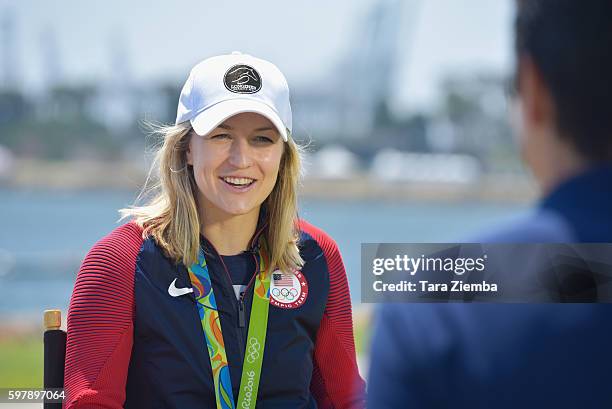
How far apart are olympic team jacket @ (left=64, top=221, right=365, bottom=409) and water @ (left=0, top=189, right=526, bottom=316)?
18545 mm

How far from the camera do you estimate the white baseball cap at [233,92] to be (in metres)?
2.14

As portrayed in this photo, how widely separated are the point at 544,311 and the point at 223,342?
1.24 metres

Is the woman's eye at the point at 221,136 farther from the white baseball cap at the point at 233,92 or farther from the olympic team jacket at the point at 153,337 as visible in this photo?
the olympic team jacket at the point at 153,337

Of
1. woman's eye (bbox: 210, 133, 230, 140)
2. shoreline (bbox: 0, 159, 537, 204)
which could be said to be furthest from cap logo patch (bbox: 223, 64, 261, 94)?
shoreline (bbox: 0, 159, 537, 204)

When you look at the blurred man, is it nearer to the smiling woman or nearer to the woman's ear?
the smiling woman

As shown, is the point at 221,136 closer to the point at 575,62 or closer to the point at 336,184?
the point at 575,62

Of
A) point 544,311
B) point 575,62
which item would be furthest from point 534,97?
point 544,311

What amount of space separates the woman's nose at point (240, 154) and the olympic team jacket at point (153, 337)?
0.81 ft

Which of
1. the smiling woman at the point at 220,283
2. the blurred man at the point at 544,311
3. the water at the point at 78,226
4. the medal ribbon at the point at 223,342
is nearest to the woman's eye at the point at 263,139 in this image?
the smiling woman at the point at 220,283

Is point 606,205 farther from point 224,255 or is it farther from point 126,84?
point 126,84

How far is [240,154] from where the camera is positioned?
7.20 feet

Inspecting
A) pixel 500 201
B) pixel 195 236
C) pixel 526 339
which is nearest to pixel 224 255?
pixel 195 236

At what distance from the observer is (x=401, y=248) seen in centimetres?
223

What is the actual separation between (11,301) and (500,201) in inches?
984
